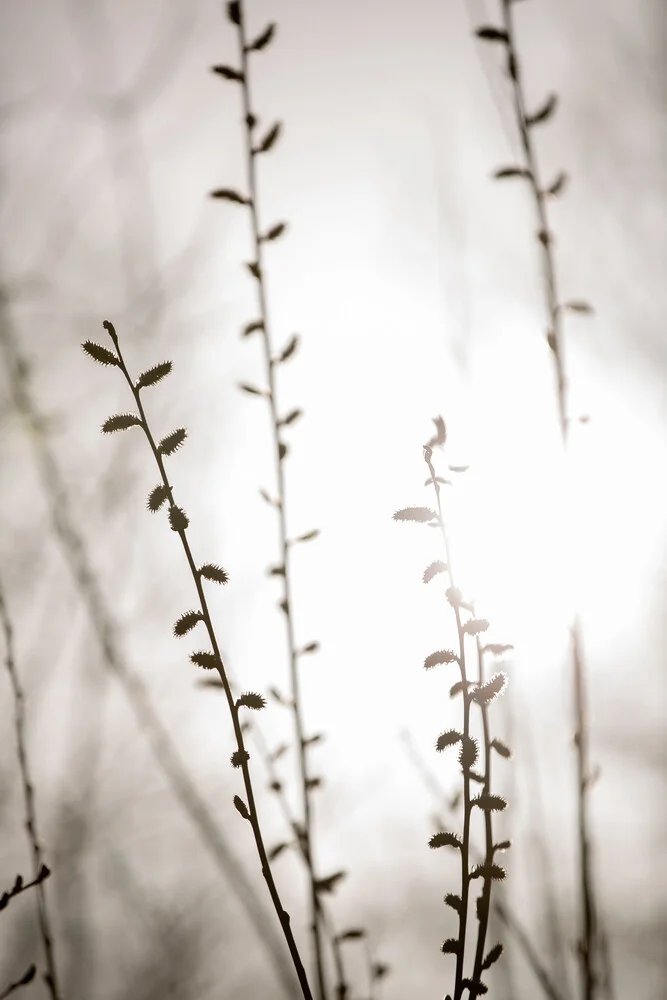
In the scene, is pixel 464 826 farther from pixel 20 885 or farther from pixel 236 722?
pixel 20 885

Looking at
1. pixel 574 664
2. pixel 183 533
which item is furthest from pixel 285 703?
pixel 183 533

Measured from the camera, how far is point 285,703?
70.1 inches

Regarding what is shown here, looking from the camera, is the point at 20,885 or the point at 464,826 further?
the point at 20,885

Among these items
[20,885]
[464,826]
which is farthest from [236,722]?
[20,885]

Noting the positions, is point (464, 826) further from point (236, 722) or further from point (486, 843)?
point (236, 722)

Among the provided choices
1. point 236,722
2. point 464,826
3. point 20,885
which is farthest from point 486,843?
point 20,885

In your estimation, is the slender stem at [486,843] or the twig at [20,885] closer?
the slender stem at [486,843]

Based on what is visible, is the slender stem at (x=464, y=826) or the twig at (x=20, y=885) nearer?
the slender stem at (x=464, y=826)

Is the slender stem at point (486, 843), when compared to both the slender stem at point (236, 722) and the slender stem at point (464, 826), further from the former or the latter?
the slender stem at point (236, 722)

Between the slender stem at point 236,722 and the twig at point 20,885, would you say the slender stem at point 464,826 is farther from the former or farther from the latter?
the twig at point 20,885

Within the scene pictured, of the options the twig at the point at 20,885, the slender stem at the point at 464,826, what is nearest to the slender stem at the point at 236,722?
the slender stem at the point at 464,826

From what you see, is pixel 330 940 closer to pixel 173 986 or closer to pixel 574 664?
pixel 574 664

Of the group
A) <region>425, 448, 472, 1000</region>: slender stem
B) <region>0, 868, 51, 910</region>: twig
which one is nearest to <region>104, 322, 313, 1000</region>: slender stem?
<region>425, 448, 472, 1000</region>: slender stem

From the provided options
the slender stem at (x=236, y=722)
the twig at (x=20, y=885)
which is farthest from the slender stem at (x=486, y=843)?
the twig at (x=20, y=885)
